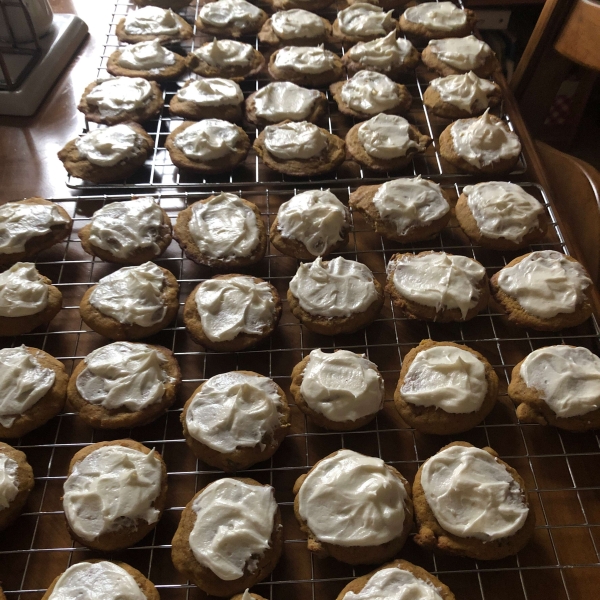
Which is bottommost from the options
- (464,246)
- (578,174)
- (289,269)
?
(289,269)

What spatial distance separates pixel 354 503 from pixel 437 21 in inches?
116

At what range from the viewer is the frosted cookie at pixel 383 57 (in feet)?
10.3

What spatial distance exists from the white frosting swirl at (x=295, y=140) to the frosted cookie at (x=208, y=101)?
297 millimetres

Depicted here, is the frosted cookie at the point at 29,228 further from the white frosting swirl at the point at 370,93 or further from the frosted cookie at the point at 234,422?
the white frosting swirl at the point at 370,93

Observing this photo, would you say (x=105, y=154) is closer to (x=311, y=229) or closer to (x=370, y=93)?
(x=311, y=229)

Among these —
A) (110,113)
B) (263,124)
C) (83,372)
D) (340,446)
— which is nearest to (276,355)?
(340,446)

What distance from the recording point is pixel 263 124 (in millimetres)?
2930

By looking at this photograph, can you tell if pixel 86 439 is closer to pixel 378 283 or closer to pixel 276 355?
pixel 276 355

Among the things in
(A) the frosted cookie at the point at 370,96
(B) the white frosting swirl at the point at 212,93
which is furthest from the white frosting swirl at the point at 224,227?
(A) the frosted cookie at the point at 370,96

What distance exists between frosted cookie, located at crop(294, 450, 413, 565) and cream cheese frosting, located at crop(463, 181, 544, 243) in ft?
3.99

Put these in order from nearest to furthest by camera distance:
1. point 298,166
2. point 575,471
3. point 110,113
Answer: point 575,471 < point 298,166 < point 110,113

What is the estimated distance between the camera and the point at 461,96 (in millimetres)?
2953

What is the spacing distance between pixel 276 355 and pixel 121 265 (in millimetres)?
837

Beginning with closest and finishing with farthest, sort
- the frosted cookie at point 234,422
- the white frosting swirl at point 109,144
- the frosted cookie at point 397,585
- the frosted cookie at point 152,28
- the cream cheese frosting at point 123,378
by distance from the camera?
the frosted cookie at point 397,585 → the frosted cookie at point 234,422 → the cream cheese frosting at point 123,378 → the white frosting swirl at point 109,144 → the frosted cookie at point 152,28
